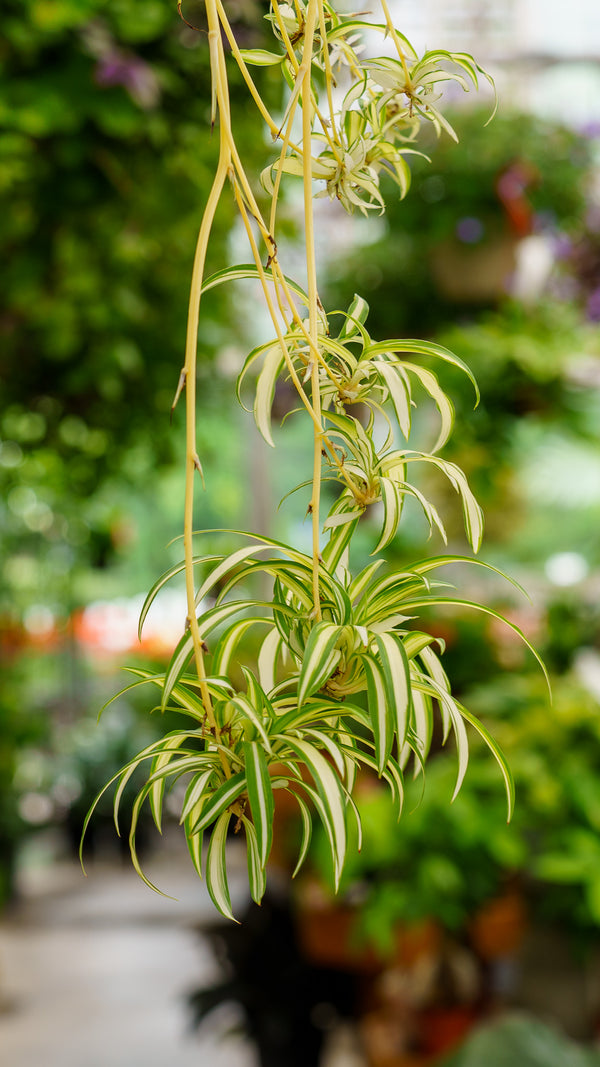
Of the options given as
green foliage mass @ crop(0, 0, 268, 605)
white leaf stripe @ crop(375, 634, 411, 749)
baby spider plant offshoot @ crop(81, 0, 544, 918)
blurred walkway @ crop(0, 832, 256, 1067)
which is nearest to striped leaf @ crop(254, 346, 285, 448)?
baby spider plant offshoot @ crop(81, 0, 544, 918)

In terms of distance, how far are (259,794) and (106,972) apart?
10.4 ft

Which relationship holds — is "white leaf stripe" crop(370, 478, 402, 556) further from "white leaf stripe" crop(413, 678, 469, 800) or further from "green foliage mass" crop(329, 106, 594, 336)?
"green foliage mass" crop(329, 106, 594, 336)

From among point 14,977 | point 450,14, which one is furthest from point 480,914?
point 450,14

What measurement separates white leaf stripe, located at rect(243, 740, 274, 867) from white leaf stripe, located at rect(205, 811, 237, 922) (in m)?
0.03

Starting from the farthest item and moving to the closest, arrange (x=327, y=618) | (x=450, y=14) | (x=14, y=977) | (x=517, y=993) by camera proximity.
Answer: (x=450, y=14), (x=14, y=977), (x=517, y=993), (x=327, y=618)

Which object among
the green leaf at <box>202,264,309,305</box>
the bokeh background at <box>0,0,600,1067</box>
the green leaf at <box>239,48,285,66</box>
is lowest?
the bokeh background at <box>0,0,600,1067</box>

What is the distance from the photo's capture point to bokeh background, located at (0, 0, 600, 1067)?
1.22 metres

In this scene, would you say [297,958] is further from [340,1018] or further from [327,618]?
[327,618]

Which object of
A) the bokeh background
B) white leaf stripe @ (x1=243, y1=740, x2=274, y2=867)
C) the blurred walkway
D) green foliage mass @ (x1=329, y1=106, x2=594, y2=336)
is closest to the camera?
white leaf stripe @ (x1=243, y1=740, x2=274, y2=867)

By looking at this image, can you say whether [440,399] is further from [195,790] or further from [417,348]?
[195,790]

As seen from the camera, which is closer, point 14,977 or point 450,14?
point 14,977

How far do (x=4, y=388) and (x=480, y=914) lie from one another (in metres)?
1.14

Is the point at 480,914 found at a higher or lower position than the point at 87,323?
lower

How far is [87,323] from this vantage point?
1.37 meters
